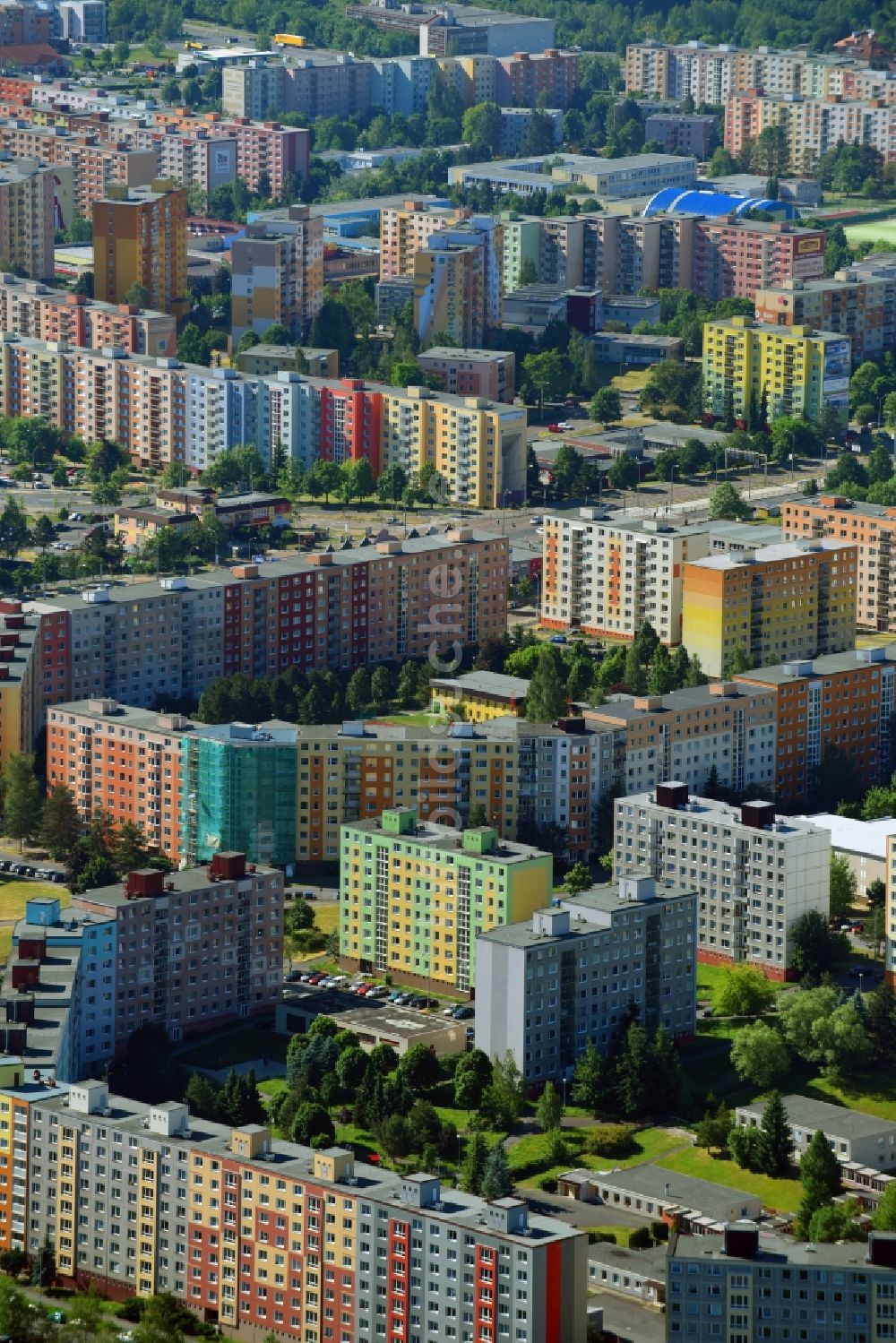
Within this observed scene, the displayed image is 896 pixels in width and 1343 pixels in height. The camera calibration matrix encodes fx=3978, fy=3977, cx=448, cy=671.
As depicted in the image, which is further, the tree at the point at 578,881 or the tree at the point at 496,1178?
the tree at the point at 578,881

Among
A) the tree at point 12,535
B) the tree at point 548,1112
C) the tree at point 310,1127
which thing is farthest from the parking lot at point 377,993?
the tree at point 12,535

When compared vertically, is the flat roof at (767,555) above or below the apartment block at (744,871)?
above

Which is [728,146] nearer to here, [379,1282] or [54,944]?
[54,944]

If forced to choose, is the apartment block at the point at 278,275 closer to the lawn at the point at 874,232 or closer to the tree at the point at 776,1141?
the lawn at the point at 874,232

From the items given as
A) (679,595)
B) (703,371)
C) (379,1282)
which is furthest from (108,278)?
(379,1282)

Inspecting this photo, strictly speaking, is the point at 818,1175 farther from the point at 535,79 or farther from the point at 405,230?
the point at 535,79

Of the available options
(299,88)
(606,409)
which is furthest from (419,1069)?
(299,88)
